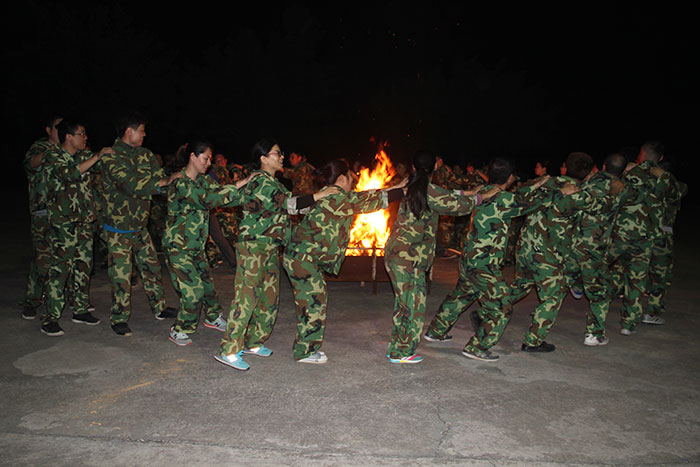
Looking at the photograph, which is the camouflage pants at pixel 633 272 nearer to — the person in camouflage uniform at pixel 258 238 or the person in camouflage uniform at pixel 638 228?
the person in camouflage uniform at pixel 638 228

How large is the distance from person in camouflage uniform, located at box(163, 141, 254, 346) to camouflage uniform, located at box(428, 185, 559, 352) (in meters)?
2.40

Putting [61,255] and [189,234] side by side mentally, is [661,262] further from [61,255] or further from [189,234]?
[61,255]

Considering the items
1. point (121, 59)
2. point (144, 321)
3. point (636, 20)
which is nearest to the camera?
point (144, 321)

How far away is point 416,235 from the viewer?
5207 mm

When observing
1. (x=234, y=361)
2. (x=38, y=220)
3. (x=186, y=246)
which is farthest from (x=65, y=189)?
(x=234, y=361)

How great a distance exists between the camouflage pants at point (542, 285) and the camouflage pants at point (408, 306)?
3.20 feet

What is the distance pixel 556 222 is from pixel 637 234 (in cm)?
147

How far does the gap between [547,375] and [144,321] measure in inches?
172

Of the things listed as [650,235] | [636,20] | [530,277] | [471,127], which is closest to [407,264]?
[530,277]

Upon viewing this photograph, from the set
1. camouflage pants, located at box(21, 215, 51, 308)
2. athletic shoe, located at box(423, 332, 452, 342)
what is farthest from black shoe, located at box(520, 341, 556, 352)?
camouflage pants, located at box(21, 215, 51, 308)

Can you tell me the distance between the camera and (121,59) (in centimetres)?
2928

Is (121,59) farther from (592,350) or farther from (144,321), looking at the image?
(592,350)

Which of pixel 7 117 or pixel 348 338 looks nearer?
pixel 348 338

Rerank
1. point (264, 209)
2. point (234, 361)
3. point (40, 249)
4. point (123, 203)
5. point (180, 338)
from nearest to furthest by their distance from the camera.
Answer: point (264, 209) < point (234, 361) < point (180, 338) < point (123, 203) < point (40, 249)
